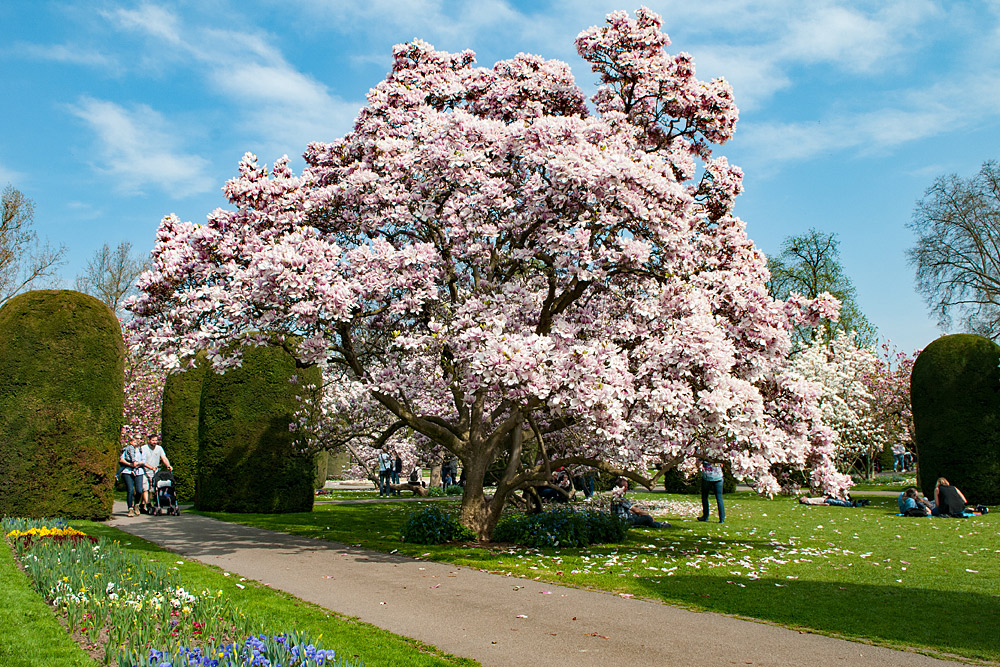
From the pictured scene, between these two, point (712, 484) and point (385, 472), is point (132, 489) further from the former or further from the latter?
point (712, 484)

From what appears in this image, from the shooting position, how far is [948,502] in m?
18.4

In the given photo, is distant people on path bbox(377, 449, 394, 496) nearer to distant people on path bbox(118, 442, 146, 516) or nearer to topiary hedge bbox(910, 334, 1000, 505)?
distant people on path bbox(118, 442, 146, 516)

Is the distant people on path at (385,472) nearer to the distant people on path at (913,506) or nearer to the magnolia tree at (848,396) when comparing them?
the magnolia tree at (848,396)

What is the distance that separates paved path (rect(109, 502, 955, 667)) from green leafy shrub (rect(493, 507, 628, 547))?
8.56 ft

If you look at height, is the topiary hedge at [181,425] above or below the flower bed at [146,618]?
above

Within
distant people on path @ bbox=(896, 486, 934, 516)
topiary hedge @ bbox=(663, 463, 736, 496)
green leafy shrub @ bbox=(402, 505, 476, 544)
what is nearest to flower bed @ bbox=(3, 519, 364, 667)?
Answer: green leafy shrub @ bbox=(402, 505, 476, 544)

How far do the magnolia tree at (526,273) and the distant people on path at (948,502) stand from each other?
25.1ft

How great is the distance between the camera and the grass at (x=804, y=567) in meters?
7.47

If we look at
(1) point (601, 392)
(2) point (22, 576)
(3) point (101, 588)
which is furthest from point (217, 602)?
(1) point (601, 392)

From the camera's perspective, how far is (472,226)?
11.7 metres

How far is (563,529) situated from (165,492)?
11.0 meters

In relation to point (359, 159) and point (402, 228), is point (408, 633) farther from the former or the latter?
point (359, 159)

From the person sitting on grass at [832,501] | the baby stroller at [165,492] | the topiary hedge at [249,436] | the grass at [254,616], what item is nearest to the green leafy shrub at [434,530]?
the grass at [254,616]

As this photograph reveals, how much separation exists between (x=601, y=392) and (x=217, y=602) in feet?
17.7
